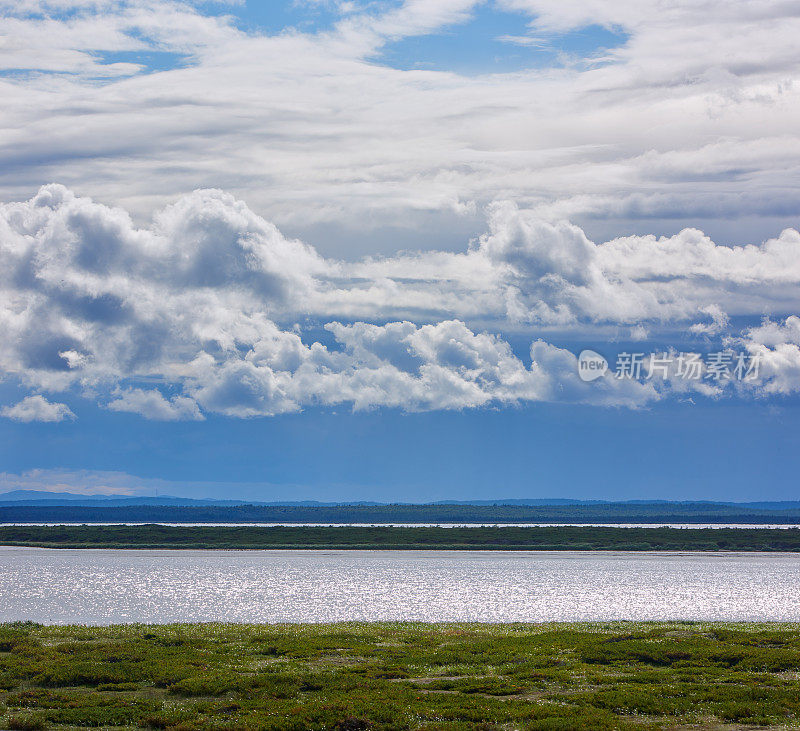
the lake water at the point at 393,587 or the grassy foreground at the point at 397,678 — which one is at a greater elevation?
the grassy foreground at the point at 397,678

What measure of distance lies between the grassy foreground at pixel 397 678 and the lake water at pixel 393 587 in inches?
881

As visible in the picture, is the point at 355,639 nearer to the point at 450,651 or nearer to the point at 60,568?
the point at 450,651

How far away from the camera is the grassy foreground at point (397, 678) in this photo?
97.0ft

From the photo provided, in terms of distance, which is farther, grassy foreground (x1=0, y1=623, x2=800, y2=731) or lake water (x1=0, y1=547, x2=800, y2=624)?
lake water (x1=0, y1=547, x2=800, y2=624)

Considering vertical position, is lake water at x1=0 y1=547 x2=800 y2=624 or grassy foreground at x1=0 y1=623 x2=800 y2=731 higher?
grassy foreground at x1=0 y1=623 x2=800 y2=731

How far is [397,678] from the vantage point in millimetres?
37812

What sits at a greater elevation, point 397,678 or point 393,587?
point 397,678

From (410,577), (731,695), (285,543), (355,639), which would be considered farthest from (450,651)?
(285,543)

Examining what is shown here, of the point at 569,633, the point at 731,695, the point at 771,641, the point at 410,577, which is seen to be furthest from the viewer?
the point at 410,577

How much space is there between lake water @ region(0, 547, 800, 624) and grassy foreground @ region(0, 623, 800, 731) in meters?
22.4

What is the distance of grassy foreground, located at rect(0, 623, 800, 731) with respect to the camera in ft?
97.0

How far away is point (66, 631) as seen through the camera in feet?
171

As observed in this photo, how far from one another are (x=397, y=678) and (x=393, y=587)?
66532mm

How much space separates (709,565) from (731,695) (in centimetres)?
12210
